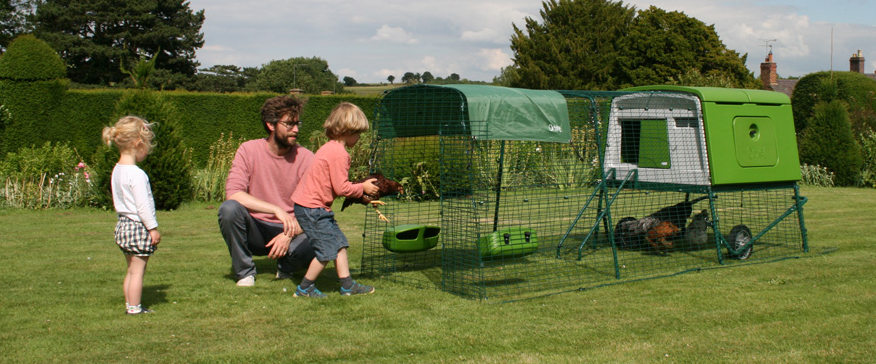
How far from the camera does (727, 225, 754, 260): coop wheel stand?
23.9 ft

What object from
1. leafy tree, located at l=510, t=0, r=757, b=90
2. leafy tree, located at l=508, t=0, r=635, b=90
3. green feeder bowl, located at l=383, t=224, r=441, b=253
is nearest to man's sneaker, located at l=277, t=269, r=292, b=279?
green feeder bowl, located at l=383, t=224, r=441, b=253

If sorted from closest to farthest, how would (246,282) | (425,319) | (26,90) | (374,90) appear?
(425,319) → (246,282) → (26,90) → (374,90)

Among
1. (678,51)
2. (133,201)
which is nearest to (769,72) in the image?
(678,51)

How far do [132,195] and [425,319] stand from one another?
2.24 meters

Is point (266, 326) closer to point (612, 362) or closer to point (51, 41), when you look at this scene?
point (612, 362)

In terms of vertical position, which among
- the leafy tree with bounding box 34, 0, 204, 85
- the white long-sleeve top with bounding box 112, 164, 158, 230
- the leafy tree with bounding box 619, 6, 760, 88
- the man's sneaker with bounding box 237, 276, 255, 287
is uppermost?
Answer: the leafy tree with bounding box 34, 0, 204, 85

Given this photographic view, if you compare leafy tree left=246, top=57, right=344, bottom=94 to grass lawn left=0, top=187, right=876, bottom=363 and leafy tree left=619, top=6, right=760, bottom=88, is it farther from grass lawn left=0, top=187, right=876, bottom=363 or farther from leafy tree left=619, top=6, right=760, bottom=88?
grass lawn left=0, top=187, right=876, bottom=363

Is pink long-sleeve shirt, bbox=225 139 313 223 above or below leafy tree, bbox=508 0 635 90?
below

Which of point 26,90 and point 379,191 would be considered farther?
point 26,90

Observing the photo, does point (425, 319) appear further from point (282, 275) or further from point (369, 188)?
point (282, 275)

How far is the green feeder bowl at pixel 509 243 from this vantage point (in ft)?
19.3

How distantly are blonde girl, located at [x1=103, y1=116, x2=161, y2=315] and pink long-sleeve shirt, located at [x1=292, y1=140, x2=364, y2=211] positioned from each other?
1.20 meters

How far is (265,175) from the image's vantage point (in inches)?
238

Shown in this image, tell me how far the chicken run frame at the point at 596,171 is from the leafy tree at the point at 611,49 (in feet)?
74.9
